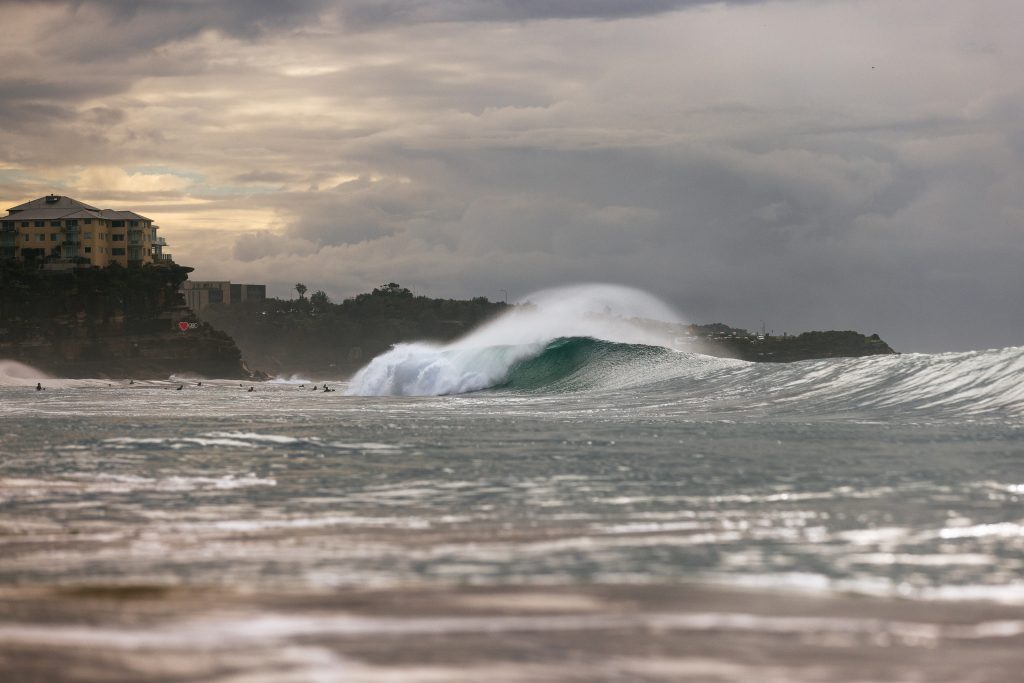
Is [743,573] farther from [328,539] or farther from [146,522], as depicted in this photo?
[146,522]

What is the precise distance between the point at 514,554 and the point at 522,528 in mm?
1162

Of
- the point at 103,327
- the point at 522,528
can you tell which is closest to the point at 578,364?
the point at 522,528

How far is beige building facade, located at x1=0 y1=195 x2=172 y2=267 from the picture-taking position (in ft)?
421

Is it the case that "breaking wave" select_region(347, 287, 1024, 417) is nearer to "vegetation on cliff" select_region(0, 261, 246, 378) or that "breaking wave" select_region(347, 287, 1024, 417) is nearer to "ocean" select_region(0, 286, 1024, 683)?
"ocean" select_region(0, 286, 1024, 683)

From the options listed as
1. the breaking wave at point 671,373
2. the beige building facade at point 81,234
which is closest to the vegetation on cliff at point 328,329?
the beige building facade at point 81,234

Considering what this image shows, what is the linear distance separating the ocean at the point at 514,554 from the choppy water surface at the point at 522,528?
3 cm

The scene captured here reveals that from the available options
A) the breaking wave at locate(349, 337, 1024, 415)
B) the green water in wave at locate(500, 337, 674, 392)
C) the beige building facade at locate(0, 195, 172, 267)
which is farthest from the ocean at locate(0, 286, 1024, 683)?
the beige building facade at locate(0, 195, 172, 267)

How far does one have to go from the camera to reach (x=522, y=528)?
9047 mm

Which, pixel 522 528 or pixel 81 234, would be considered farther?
pixel 81 234

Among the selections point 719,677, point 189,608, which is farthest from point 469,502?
point 719,677

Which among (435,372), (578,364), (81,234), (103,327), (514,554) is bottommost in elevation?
(514,554)

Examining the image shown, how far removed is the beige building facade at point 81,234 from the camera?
12838 cm

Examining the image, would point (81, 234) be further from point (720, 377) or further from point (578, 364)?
point (720, 377)

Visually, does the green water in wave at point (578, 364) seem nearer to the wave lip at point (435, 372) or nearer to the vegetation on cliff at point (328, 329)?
the wave lip at point (435, 372)
